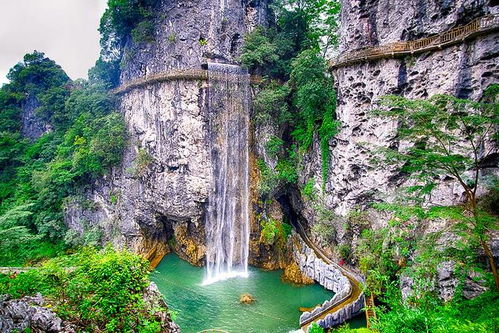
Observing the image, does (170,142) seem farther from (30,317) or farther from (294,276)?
(30,317)

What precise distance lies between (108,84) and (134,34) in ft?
16.7

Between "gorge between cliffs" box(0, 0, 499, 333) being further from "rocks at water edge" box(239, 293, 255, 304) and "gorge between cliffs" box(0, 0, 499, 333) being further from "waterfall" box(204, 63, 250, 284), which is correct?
"rocks at water edge" box(239, 293, 255, 304)

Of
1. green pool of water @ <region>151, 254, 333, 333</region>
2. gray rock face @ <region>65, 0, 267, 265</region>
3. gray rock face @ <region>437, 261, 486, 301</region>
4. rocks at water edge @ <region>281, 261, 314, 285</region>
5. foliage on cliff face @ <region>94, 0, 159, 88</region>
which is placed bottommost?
green pool of water @ <region>151, 254, 333, 333</region>

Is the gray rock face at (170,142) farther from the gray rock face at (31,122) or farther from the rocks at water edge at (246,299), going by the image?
the gray rock face at (31,122)

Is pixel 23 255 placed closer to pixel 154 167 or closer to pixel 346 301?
pixel 154 167

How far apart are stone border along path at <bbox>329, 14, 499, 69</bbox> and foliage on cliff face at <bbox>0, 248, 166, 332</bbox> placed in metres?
11.8

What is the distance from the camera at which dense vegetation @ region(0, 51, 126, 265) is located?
740 inches

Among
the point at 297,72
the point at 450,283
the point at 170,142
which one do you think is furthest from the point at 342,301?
A: the point at 170,142

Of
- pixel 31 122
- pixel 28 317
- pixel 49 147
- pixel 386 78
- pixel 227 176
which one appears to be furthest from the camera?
pixel 31 122

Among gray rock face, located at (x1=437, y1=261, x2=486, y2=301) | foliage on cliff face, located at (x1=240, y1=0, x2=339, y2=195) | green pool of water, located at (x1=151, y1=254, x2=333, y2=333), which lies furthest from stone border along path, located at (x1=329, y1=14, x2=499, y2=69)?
green pool of water, located at (x1=151, y1=254, x2=333, y2=333)

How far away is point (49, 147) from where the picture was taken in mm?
22266

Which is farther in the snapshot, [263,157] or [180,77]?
[263,157]

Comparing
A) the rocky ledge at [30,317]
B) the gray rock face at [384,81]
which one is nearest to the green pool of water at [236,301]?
the gray rock face at [384,81]

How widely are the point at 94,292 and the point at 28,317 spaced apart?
998 mm
